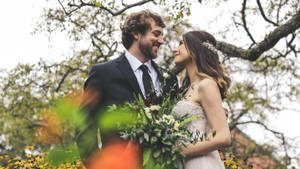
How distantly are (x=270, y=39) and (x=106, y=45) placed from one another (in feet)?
17.7

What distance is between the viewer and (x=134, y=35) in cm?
353

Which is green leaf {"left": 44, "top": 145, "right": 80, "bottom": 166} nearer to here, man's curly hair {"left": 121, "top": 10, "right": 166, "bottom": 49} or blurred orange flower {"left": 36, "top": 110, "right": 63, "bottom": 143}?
blurred orange flower {"left": 36, "top": 110, "right": 63, "bottom": 143}

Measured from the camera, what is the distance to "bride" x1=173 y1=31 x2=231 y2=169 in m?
2.55

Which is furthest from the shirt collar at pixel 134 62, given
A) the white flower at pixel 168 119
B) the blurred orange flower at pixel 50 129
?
the blurred orange flower at pixel 50 129

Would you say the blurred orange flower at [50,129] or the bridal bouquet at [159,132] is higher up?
the blurred orange flower at [50,129]

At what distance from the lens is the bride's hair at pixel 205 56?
3.18 m

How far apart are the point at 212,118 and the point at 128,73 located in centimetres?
87

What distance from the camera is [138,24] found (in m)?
3.54

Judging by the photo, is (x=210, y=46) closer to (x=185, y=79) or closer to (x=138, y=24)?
(x=185, y=79)

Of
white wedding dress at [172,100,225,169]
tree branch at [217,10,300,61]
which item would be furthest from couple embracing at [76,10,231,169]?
tree branch at [217,10,300,61]

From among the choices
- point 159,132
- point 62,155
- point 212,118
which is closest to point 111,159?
point 62,155

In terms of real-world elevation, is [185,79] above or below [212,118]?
above

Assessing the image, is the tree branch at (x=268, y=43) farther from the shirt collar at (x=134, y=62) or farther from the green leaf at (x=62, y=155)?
the green leaf at (x=62, y=155)

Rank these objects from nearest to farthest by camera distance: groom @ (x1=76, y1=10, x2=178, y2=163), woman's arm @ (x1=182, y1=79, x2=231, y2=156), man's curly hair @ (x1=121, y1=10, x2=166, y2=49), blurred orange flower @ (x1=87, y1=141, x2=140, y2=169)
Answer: blurred orange flower @ (x1=87, y1=141, x2=140, y2=169), woman's arm @ (x1=182, y1=79, x2=231, y2=156), groom @ (x1=76, y1=10, x2=178, y2=163), man's curly hair @ (x1=121, y1=10, x2=166, y2=49)
